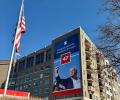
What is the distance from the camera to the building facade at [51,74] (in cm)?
6301

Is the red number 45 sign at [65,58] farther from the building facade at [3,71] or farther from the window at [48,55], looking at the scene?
the building facade at [3,71]

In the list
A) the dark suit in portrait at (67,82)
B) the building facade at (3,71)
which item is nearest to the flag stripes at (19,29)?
the dark suit in portrait at (67,82)

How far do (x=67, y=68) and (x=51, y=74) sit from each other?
8515mm

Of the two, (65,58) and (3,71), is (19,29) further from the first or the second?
(3,71)

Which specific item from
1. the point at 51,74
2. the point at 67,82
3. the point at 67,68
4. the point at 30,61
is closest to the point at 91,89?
the point at 67,82

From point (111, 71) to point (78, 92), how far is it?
47209mm

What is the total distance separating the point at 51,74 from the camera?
72.0 meters

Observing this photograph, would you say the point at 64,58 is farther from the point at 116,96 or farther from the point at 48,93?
the point at 116,96

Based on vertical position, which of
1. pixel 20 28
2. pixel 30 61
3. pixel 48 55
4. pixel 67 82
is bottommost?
pixel 67 82

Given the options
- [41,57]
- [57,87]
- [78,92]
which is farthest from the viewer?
[41,57]

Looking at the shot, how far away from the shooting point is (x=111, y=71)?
14227mm

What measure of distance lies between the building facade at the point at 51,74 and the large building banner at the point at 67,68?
33cm

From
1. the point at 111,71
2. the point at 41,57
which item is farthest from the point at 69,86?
the point at 111,71

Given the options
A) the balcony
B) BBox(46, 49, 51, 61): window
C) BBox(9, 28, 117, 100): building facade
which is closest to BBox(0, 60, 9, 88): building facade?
BBox(9, 28, 117, 100): building facade
